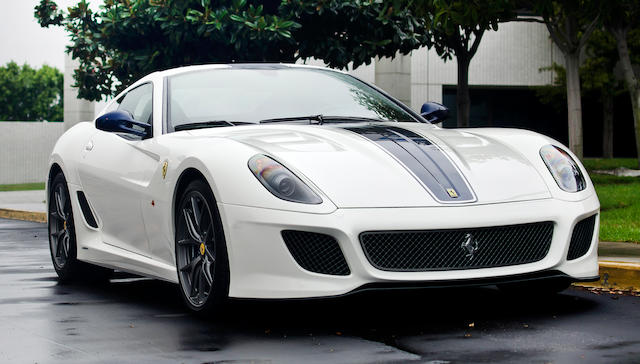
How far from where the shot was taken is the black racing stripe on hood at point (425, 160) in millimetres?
5434

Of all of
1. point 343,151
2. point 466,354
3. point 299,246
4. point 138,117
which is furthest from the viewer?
point 138,117

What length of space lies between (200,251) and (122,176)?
3.89ft

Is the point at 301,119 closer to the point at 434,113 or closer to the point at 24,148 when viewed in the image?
the point at 434,113

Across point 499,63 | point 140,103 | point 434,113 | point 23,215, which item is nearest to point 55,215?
point 140,103

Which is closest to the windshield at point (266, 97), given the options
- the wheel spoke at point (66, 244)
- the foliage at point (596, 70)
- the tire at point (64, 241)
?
the tire at point (64, 241)

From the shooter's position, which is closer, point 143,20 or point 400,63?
point 143,20

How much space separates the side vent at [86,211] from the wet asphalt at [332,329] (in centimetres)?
49

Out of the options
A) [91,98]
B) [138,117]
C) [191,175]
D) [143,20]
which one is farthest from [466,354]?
[91,98]

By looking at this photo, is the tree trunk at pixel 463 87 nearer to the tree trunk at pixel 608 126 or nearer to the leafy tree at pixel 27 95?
the tree trunk at pixel 608 126

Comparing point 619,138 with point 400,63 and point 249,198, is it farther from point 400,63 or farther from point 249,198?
point 249,198

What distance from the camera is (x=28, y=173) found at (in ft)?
137

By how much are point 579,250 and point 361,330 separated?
1.29 metres

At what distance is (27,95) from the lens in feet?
305

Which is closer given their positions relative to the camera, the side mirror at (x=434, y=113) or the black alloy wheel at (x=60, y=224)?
the side mirror at (x=434, y=113)
